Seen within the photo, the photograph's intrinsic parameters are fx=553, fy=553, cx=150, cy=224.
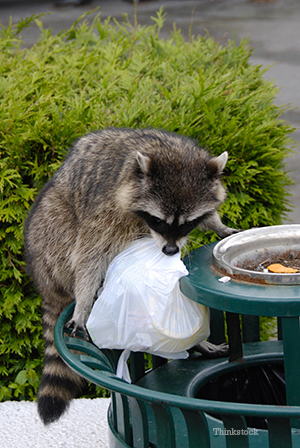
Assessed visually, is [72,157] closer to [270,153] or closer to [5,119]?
[5,119]

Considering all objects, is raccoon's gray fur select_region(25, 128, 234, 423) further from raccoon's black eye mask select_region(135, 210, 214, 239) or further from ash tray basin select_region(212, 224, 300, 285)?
ash tray basin select_region(212, 224, 300, 285)

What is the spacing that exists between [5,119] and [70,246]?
98cm

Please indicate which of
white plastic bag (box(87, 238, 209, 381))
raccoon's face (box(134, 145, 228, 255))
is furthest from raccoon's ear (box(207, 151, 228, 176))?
white plastic bag (box(87, 238, 209, 381))

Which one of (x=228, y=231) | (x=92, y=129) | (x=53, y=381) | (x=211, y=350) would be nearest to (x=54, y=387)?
(x=53, y=381)

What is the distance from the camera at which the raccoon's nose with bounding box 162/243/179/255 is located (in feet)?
6.63

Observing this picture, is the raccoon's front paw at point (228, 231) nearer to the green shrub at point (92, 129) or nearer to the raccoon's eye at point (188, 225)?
the raccoon's eye at point (188, 225)

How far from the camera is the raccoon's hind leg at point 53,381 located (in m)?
2.40

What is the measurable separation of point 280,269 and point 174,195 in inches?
20.2

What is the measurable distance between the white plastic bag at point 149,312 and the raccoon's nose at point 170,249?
38mm

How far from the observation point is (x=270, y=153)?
10.4 feet

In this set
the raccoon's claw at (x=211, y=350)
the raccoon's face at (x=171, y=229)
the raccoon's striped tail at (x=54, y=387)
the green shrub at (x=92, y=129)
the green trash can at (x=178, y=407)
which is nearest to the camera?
the green trash can at (x=178, y=407)

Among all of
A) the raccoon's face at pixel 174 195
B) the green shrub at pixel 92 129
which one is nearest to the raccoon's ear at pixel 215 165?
the raccoon's face at pixel 174 195

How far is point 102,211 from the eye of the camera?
241cm

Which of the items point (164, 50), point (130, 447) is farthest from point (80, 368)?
point (164, 50)
